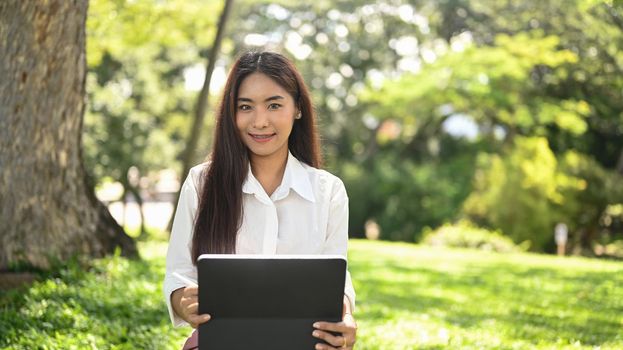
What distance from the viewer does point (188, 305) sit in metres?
2.37

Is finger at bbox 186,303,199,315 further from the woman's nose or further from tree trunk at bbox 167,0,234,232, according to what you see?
tree trunk at bbox 167,0,234,232

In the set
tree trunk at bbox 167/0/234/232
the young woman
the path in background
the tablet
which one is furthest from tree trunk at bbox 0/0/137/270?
the path in background

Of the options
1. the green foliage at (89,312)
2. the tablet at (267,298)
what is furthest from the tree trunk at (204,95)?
the tablet at (267,298)

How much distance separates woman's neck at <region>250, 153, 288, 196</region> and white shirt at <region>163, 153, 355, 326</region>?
56 millimetres

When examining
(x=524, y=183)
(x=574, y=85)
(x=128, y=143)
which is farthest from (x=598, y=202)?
(x=128, y=143)

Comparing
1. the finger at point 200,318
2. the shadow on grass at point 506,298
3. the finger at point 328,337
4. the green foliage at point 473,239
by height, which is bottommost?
the green foliage at point 473,239

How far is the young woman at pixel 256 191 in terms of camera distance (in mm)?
2658

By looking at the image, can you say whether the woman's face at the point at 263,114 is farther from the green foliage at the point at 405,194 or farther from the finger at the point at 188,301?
the green foliage at the point at 405,194

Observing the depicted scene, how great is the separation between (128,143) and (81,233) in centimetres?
1472

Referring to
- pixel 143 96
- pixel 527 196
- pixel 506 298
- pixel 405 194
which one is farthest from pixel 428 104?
pixel 506 298

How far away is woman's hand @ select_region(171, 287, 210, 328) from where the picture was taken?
7.30 feet

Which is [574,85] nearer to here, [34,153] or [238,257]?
[34,153]

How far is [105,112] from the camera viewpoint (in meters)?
19.6

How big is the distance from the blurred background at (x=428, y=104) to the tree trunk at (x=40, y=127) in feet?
17.1
